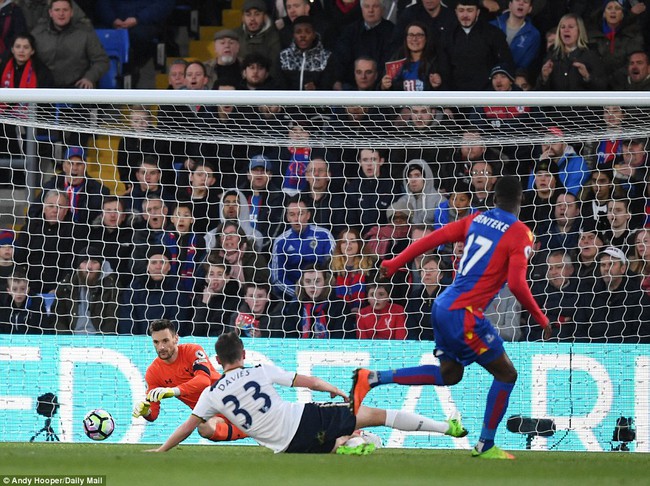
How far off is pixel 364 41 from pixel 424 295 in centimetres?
298

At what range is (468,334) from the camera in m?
7.04

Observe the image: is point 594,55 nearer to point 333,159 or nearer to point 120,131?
point 333,159

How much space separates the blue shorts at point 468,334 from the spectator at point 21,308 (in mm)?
3975

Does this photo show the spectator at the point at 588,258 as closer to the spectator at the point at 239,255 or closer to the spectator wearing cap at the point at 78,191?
the spectator at the point at 239,255

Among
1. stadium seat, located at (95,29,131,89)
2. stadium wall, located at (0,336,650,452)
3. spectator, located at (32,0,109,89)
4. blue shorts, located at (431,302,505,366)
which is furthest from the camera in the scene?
stadium seat, located at (95,29,131,89)

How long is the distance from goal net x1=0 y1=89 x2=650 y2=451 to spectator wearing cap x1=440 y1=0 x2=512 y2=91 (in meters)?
0.90

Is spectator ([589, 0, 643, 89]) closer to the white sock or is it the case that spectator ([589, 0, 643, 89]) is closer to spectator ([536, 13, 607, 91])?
spectator ([536, 13, 607, 91])

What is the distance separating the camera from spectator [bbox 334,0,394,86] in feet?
37.4

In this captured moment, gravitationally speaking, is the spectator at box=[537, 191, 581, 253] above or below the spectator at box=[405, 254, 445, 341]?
above

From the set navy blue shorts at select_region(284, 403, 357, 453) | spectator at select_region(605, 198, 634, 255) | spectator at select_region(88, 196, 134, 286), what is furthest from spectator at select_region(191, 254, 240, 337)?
spectator at select_region(605, 198, 634, 255)

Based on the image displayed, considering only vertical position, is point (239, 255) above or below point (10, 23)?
below

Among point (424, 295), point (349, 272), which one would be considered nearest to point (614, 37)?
point (424, 295)

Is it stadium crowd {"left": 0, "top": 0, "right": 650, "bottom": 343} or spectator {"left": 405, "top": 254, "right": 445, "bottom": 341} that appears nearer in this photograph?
stadium crowd {"left": 0, "top": 0, "right": 650, "bottom": 343}

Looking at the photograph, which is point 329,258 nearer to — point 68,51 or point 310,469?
point 310,469
